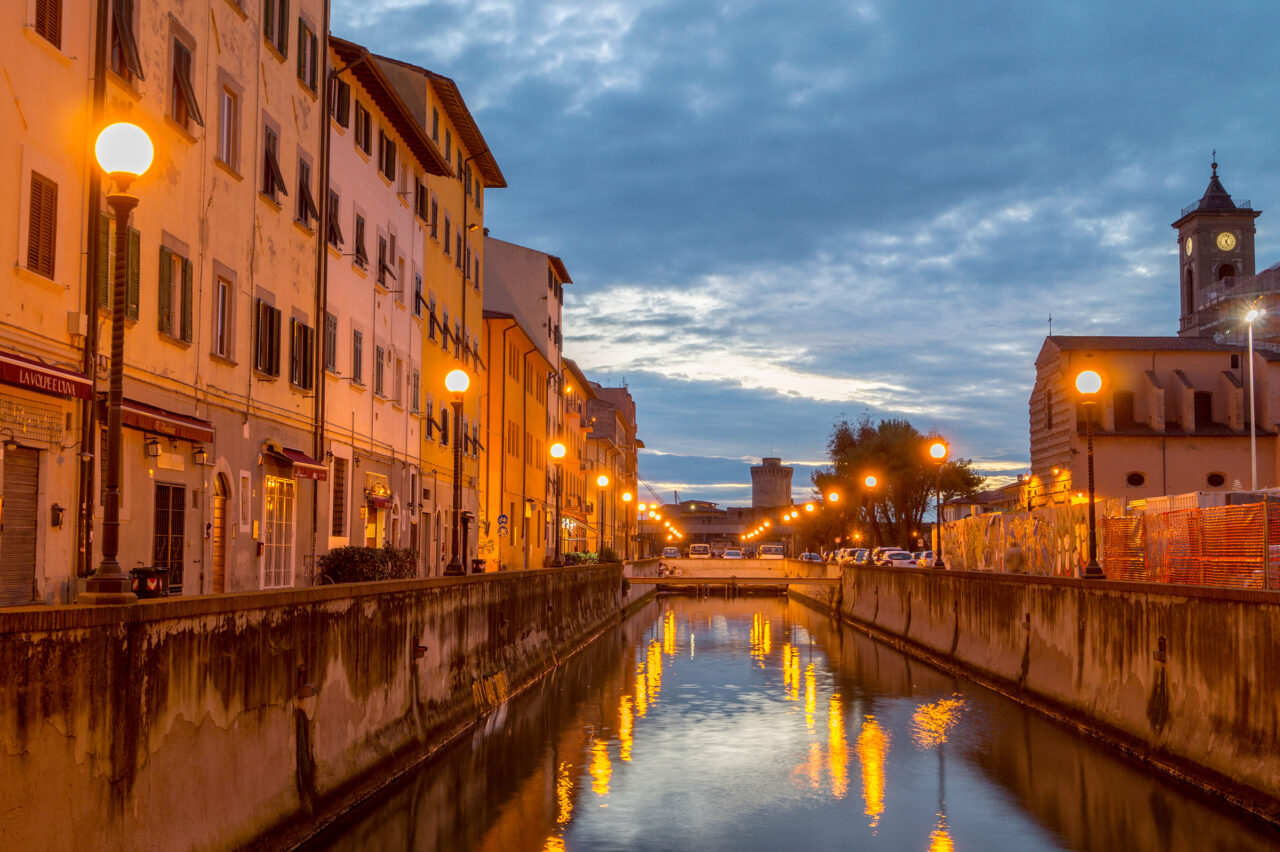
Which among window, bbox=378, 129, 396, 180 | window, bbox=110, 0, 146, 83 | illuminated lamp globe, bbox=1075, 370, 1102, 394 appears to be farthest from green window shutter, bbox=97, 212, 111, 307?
window, bbox=378, 129, 396, 180

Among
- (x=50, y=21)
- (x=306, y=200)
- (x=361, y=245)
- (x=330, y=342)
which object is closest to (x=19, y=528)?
(x=50, y=21)

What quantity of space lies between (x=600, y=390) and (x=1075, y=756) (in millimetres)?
122070

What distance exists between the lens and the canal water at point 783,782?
43.1 feet

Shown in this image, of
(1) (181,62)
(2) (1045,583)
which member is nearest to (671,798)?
(2) (1045,583)

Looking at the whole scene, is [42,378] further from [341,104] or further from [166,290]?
[341,104]

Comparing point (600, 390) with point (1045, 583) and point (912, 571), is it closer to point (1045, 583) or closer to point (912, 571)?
point (912, 571)

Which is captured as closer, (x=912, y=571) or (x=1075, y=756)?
(x=1075, y=756)

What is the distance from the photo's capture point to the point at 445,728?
1931 centimetres

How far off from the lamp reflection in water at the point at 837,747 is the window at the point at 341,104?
1743 cm

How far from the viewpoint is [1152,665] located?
17.2 m

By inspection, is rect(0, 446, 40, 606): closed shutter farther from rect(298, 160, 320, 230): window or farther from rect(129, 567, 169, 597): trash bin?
rect(298, 160, 320, 230): window

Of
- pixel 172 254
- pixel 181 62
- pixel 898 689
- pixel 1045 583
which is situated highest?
pixel 181 62

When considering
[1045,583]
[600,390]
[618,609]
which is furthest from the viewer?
[600,390]

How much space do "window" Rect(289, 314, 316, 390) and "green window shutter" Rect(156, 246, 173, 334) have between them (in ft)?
22.1
